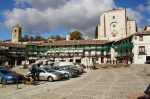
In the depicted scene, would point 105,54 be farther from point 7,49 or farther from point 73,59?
point 7,49

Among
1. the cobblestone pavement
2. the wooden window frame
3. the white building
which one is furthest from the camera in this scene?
the wooden window frame

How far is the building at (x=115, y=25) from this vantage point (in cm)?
7418

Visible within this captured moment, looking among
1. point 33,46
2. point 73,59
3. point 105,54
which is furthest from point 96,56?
point 33,46

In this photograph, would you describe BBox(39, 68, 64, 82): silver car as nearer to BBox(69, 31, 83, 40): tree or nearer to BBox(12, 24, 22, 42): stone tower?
BBox(69, 31, 83, 40): tree

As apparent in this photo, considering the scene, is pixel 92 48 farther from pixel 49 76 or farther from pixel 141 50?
pixel 49 76

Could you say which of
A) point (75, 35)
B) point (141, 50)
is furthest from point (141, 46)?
point (75, 35)

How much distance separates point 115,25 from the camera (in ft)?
250

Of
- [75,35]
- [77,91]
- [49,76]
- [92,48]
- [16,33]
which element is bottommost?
[77,91]

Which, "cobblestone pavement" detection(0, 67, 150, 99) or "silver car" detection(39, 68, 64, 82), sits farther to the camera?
"silver car" detection(39, 68, 64, 82)

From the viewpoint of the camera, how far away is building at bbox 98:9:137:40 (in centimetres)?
7418

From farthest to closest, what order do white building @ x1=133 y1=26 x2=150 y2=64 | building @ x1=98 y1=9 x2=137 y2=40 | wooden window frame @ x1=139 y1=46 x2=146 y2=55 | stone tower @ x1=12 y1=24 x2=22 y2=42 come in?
stone tower @ x1=12 y1=24 x2=22 y2=42
building @ x1=98 y1=9 x2=137 y2=40
wooden window frame @ x1=139 y1=46 x2=146 y2=55
white building @ x1=133 y1=26 x2=150 y2=64

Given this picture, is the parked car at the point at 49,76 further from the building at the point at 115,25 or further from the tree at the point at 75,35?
the tree at the point at 75,35

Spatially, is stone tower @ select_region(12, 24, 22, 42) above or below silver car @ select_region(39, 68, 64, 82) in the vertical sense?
above

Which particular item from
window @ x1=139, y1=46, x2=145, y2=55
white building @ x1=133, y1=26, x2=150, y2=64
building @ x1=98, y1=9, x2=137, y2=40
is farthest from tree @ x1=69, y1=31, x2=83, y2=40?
window @ x1=139, y1=46, x2=145, y2=55
